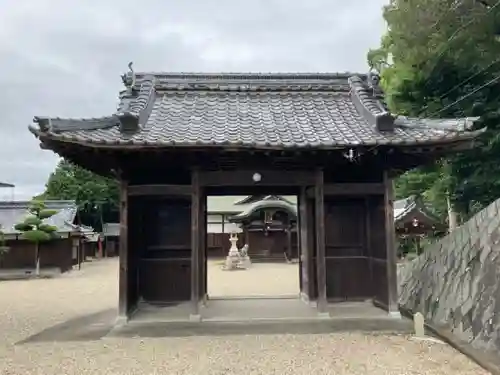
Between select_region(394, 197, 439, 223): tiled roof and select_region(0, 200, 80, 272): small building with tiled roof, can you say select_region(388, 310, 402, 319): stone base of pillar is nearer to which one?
select_region(394, 197, 439, 223): tiled roof

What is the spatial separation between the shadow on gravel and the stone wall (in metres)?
5.02

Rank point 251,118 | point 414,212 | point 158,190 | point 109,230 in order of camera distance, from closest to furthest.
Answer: point 158,190
point 251,118
point 414,212
point 109,230

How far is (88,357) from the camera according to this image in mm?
5773

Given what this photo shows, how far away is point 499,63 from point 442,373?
824 centimetres

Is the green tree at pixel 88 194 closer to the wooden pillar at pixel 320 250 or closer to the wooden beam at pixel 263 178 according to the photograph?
the wooden beam at pixel 263 178

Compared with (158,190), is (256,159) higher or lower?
higher

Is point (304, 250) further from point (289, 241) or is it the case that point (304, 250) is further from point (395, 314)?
point (289, 241)

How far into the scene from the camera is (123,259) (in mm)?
7512

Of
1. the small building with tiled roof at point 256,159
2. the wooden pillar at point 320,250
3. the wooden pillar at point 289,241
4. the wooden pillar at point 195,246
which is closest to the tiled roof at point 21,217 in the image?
the wooden pillar at point 289,241

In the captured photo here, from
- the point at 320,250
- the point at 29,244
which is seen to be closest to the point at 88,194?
the point at 29,244

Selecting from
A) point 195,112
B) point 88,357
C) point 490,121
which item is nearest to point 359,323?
point 88,357

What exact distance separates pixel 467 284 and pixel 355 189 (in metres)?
2.14

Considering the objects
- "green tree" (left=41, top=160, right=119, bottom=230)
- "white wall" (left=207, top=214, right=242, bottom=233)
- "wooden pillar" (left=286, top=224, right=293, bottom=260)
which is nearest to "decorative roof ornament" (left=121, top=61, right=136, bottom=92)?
"wooden pillar" (left=286, top=224, right=293, bottom=260)

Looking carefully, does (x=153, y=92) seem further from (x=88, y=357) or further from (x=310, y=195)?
(x=88, y=357)
